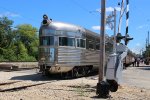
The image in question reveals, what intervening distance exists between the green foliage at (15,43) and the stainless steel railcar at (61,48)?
46.4 m

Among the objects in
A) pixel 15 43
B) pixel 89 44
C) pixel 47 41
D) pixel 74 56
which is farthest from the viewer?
pixel 15 43

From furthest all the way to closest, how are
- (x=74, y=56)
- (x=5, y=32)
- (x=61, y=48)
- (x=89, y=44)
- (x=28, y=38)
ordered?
(x=28, y=38) < (x=5, y=32) < (x=89, y=44) < (x=74, y=56) < (x=61, y=48)

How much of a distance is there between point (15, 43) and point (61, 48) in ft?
269

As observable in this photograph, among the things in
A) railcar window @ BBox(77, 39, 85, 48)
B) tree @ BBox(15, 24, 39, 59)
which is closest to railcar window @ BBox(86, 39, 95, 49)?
railcar window @ BBox(77, 39, 85, 48)

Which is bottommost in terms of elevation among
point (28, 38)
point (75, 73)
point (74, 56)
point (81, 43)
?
point (75, 73)

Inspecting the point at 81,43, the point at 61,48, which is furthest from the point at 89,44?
the point at 61,48

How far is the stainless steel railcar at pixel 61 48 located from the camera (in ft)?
77.3

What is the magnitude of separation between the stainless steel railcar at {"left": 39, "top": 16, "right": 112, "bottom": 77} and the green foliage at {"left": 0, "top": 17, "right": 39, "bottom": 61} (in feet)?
152

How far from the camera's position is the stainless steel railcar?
2356 centimetres

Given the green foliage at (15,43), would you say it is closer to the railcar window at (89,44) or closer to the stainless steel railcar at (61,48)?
the railcar window at (89,44)

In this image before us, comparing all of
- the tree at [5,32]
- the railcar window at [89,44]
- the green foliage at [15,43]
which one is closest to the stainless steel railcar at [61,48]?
the railcar window at [89,44]

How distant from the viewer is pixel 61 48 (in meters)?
23.7

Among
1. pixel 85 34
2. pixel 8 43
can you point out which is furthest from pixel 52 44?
pixel 8 43

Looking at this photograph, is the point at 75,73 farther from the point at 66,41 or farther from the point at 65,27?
the point at 65,27
